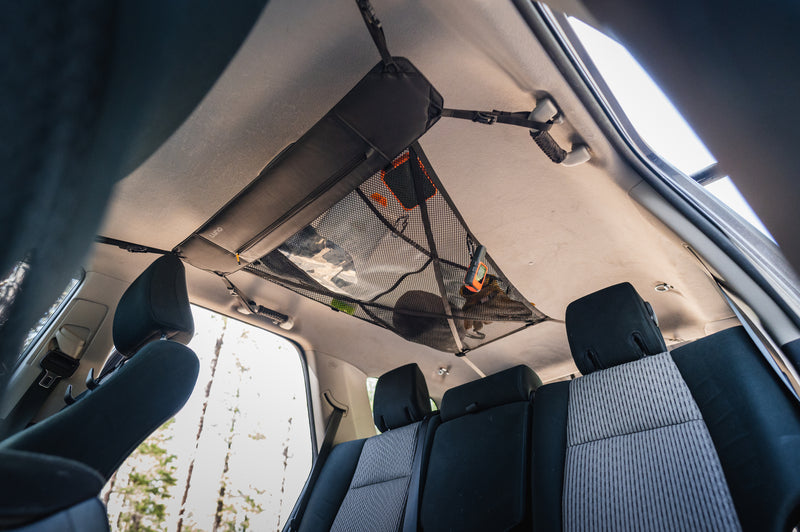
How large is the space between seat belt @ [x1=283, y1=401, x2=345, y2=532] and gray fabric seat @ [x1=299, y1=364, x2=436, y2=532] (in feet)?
0.15

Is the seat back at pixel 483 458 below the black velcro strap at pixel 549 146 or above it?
below

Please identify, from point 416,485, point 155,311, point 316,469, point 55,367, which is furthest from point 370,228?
point 316,469

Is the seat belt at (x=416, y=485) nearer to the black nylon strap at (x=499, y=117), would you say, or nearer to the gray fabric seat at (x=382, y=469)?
the gray fabric seat at (x=382, y=469)

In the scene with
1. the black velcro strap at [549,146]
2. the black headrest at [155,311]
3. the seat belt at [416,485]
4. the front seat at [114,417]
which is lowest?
the seat belt at [416,485]

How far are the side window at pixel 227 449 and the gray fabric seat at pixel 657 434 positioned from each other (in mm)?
1950

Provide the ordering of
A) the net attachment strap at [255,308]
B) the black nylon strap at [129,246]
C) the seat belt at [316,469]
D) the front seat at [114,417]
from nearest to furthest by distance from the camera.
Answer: the front seat at [114,417], the black nylon strap at [129,246], the seat belt at [316,469], the net attachment strap at [255,308]

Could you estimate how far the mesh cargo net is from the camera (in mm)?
1931

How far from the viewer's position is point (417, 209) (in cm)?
199

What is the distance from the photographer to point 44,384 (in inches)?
77.0

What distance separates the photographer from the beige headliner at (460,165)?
1.52 m

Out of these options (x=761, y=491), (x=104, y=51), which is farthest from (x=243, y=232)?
(x=761, y=491)

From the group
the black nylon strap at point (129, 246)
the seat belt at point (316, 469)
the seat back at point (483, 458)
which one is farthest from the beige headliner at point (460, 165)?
Answer: the seat back at point (483, 458)

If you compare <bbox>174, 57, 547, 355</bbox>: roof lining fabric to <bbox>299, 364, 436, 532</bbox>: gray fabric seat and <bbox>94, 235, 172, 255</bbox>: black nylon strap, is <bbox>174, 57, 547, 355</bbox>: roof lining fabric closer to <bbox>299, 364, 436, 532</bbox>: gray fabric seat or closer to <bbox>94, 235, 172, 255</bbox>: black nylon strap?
<bbox>94, 235, 172, 255</bbox>: black nylon strap

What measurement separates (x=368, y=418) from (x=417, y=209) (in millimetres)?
2145
